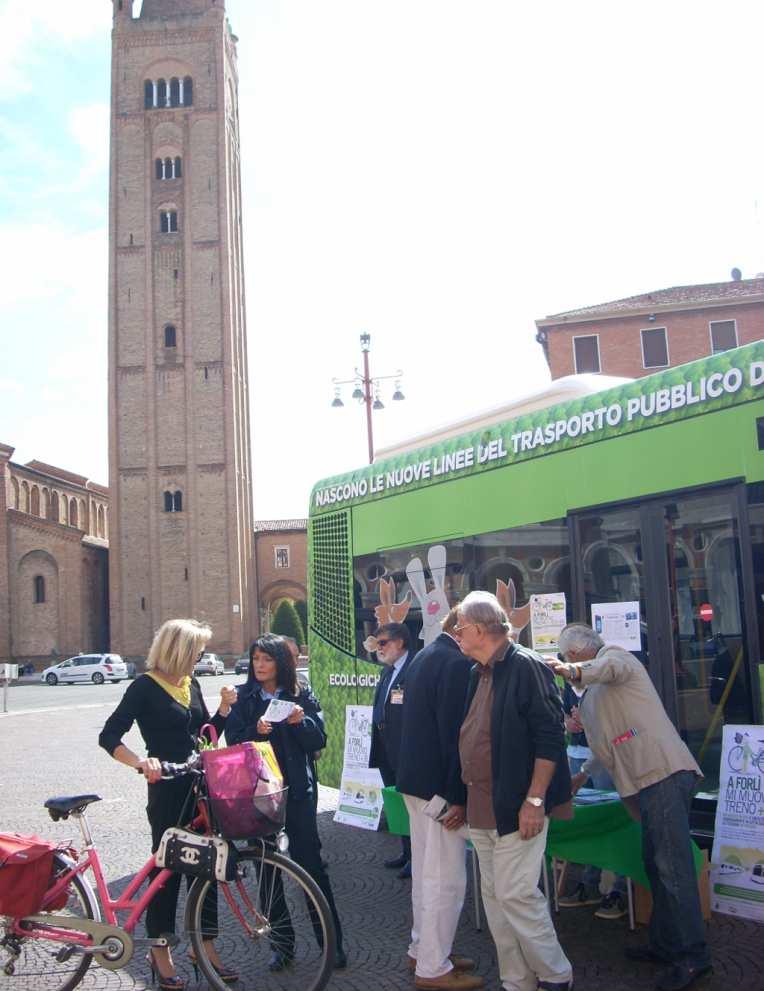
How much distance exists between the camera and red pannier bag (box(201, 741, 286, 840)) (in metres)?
4.36

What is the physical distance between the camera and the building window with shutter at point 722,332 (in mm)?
39375

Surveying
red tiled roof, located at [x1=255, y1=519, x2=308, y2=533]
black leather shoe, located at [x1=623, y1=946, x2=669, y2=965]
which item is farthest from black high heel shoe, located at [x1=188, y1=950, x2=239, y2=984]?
red tiled roof, located at [x1=255, y1=519, x2=308, y2=533]

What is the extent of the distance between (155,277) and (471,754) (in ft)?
188

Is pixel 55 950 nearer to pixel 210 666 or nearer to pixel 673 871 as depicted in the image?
pixel 673 871

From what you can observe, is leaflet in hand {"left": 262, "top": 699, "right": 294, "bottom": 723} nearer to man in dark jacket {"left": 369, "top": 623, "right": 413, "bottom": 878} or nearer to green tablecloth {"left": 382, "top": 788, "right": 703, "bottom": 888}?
man in dark jacket {"left": 369, "top": 623, "right": 413, "bottom": 878}

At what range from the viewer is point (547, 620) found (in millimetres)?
6355

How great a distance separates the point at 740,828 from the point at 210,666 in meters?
46.4

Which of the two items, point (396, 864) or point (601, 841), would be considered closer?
point (601, 841)

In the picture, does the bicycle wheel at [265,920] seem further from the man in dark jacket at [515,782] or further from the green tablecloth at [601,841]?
the green tablecloth at [601,841]

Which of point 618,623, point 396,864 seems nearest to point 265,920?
point 618,623

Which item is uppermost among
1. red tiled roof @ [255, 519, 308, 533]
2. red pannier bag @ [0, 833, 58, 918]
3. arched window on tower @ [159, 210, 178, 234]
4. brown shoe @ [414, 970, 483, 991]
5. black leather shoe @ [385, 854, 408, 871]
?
arched window on tower @ [159, 210, 178, 234]

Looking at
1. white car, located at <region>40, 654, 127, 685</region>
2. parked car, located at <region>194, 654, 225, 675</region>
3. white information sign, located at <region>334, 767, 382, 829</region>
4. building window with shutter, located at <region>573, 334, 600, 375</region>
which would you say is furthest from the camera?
parked car, located at <region>194, 654, 225, 675</region>

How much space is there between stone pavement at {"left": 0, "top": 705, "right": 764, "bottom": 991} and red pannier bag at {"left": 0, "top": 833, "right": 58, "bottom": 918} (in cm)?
77

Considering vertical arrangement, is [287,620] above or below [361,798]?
above
